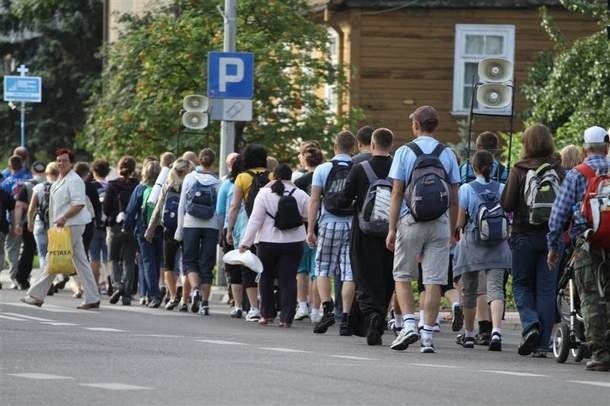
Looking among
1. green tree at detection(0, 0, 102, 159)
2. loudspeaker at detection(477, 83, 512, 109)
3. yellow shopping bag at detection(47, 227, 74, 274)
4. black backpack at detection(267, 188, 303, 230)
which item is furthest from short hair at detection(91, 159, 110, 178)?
green tree at detection(0, 0, 102, 159)

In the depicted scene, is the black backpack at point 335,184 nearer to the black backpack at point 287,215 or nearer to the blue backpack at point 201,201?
the black backpack at point 287,215

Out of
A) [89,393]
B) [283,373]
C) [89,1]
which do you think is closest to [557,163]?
[283,373]

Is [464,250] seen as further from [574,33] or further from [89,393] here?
[574,33]

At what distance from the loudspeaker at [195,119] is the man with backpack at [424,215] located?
1348 cm

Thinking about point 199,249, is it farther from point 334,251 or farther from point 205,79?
point 205,79

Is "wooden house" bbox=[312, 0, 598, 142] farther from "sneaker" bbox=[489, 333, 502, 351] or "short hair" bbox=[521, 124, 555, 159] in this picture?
"short hair" bbox=[521, 124, 555, 159]

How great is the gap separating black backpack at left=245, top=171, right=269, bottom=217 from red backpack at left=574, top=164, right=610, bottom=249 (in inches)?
259

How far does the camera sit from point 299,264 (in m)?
20.7

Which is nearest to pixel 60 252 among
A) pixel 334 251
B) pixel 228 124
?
pixel 334 251

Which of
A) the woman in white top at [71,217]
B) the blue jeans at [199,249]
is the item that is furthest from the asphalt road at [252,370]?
the blue jeans at [199,249]

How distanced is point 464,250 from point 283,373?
16.4 feet

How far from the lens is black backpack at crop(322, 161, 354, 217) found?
61.3 ft

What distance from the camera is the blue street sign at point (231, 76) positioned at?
26.5m

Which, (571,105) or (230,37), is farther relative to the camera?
(571,105)
